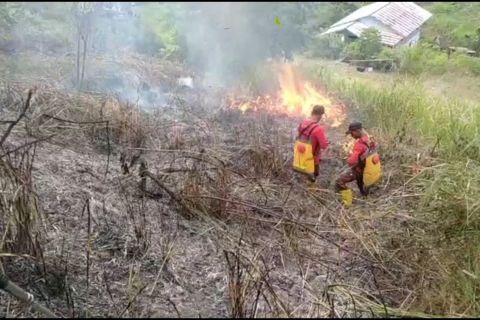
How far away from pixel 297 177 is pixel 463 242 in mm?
2426

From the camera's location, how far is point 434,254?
12.4 feet

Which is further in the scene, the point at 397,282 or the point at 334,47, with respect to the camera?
the point at 334,47

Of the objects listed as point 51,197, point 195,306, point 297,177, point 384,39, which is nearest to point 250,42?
point 384,39

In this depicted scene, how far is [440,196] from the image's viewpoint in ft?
13.9

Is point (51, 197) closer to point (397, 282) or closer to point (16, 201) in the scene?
point (16, 201)

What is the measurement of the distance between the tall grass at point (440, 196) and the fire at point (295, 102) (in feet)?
5.28

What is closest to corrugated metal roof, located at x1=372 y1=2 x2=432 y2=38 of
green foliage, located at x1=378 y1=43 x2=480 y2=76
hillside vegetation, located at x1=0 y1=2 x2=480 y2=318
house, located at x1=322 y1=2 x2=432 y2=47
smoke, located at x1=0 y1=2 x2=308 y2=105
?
house, located at x1=322 y1=2 x2=432 y2=47

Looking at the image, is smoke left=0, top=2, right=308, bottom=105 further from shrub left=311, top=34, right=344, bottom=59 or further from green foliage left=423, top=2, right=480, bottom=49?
green foliage left=423, top=2, right=480, bottom=49

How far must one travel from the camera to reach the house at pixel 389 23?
15.1m

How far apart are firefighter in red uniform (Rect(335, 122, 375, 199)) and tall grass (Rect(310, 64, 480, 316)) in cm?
58

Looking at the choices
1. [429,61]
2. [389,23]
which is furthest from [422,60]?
[389,23]

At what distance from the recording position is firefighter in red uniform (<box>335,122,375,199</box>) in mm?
5594

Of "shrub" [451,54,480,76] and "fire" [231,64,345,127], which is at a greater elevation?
"shrub" [451,54,480,76]

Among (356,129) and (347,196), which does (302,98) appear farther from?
(347,196)
